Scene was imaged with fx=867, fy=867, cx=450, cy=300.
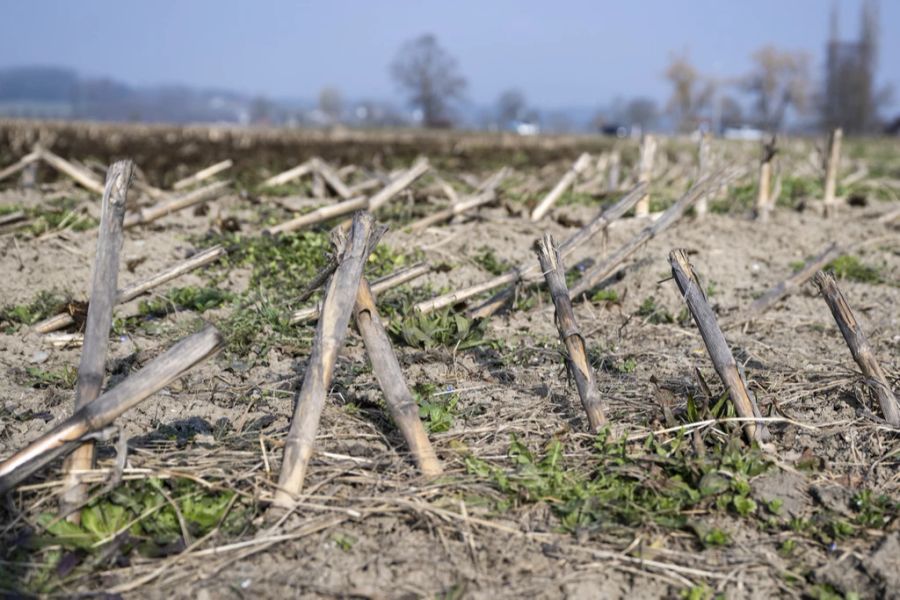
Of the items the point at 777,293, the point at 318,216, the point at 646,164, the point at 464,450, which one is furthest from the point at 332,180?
the point at 464,450

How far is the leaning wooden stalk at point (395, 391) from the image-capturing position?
371 centimetres

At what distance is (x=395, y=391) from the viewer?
3752 millimetres

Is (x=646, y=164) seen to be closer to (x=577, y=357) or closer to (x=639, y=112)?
(x=577, y=357)

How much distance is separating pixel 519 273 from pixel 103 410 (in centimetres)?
342

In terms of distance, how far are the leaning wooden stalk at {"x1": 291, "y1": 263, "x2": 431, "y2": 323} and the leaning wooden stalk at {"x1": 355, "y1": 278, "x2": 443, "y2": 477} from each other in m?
1.76

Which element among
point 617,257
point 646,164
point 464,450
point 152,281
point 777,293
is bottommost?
point 464,450

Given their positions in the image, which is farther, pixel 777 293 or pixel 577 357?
pixel 777 293

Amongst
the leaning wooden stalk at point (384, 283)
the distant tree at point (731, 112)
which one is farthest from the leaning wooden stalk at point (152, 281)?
the distant tree at point (731, 112)

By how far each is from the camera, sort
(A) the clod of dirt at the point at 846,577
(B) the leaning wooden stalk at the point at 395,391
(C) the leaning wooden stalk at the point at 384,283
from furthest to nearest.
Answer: (C) the leaning wooden stalk at the point at 384,283, (B) the leaning wooden stalk at the point at 395,391, (A) the clod of dirt at the point at 846,577

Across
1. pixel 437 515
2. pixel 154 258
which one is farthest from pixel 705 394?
pixel 154 258

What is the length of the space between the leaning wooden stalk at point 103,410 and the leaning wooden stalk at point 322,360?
16.4 inches

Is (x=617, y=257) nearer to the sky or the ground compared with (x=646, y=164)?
nearer to the ground

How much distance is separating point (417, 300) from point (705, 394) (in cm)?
272

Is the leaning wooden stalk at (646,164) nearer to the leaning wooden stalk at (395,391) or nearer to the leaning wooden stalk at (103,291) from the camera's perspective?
the leaning wooden stalk at (395,391)
